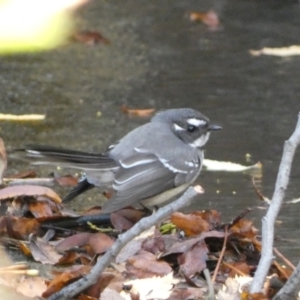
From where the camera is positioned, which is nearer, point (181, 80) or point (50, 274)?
point (50, 274)

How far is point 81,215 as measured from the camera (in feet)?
15.0

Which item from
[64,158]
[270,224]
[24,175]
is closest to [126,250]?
[64,158]

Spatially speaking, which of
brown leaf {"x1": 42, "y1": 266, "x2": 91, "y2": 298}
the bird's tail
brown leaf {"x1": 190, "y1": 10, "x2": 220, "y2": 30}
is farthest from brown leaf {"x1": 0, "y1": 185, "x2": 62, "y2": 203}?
brown leaf {"x1": 190, "y1": 10, "x2": 220, "y2": 30}

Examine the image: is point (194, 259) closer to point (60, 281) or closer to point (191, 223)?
point (191, 223)

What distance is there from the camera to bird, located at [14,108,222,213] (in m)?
4.61

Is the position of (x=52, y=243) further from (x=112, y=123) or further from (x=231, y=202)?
(x=112, y=123)

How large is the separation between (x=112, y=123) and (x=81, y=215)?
82.8 inches

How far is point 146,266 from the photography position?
395 cm

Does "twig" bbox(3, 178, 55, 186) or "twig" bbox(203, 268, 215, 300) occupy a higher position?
"twig" bbox(203, 268, 215, 300)

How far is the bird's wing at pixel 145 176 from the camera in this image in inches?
187

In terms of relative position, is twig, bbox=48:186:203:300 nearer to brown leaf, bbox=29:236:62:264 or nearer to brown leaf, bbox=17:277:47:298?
brown leaf, bbox=17:277:47:298

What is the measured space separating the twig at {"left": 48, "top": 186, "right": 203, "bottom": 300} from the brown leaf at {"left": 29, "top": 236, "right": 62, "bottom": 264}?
58cm

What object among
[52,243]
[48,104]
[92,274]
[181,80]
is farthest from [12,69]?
[92,274]

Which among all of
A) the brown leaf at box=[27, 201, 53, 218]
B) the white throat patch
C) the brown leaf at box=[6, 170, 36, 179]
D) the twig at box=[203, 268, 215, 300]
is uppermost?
the twig at box=[203, 268, 215, 300]
